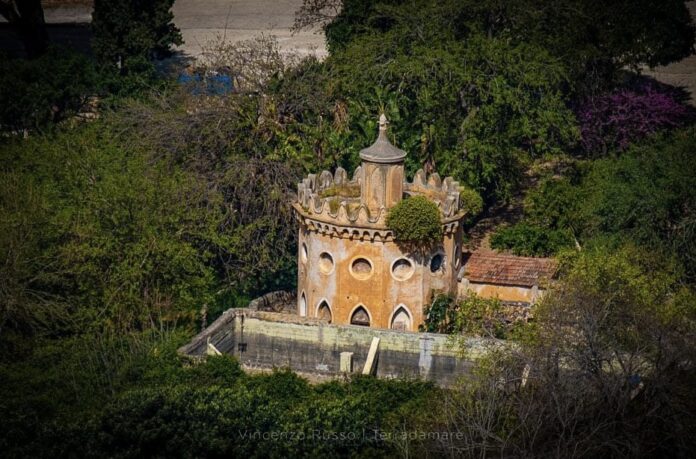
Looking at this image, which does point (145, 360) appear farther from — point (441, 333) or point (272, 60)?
point (272, 60)

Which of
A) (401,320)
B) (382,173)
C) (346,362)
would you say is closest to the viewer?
(346,362)

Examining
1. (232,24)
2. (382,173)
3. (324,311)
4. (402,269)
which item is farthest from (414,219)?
(232,24)

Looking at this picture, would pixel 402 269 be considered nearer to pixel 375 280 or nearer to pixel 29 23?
pixel 375 280

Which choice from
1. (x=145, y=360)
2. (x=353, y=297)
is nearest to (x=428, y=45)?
(x=353, y=297)

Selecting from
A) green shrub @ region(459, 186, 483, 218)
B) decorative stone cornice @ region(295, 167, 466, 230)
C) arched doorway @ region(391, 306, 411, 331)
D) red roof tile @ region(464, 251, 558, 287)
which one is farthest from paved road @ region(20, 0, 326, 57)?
arched doorway @ region(391, 306, 411, 331)

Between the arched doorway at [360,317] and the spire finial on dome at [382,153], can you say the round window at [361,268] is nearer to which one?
the arched doorway at [360,317]

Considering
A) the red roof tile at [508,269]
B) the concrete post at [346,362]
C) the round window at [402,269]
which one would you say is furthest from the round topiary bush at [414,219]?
the concrete post at [346,362]
